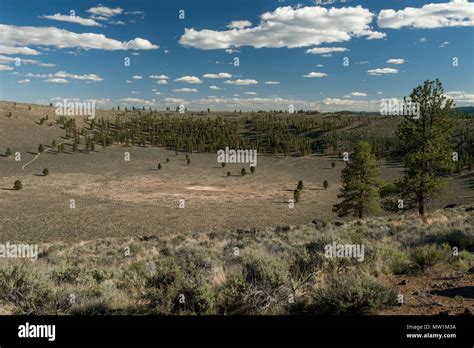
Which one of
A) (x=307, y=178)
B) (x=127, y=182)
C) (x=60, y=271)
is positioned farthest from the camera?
(x=307, y=178)

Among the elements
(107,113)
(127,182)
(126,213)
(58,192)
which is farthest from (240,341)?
(107,113)

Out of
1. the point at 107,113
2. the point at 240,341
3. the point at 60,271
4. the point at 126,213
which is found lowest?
the point at 126,213

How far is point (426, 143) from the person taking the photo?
26.9m

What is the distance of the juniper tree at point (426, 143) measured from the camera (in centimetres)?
2620

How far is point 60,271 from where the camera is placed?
10586mm

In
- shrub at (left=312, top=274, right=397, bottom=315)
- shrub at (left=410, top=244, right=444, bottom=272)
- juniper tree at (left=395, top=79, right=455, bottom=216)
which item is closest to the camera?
shrub at (left=312, top=274, right=397, bottom=315)

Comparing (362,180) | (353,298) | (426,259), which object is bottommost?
(362,180)

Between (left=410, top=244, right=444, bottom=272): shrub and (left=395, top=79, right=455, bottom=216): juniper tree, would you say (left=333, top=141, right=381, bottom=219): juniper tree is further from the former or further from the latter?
(left=410, top=244, right=444, bottom=272): shrub

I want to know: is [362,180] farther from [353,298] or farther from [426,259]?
[353,298]

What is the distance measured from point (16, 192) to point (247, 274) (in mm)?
47245

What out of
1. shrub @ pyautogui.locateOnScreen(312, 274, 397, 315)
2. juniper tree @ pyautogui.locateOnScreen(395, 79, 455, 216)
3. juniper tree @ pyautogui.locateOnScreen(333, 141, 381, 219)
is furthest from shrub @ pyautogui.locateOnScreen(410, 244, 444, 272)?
juniper tree @ pyautogui.locateOnScreen(333, 141, 381, 219)

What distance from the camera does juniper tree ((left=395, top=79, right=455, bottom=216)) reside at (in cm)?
2620

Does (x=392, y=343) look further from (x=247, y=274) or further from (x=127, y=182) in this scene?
(x=127, y=182)

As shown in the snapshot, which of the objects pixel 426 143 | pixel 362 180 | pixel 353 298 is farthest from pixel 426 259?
pixel 362 180
